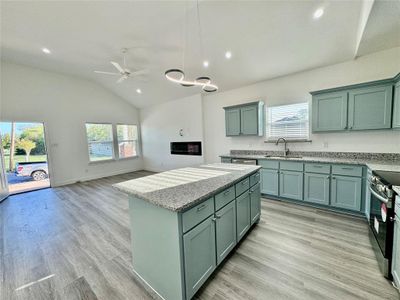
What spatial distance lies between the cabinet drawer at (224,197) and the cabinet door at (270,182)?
2017 millimetres

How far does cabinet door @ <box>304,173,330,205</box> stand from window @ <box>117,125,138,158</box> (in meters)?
6.84

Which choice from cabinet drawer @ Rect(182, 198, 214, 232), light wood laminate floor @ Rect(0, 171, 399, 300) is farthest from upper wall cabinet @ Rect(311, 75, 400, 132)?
cabinet drawer @ Rect(182, 198, 214, 232)

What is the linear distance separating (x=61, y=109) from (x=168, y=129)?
357 cm

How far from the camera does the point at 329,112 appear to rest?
127 inches

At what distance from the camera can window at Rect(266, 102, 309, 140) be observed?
3.84 m

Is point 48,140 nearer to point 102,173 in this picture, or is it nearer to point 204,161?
point 102,173

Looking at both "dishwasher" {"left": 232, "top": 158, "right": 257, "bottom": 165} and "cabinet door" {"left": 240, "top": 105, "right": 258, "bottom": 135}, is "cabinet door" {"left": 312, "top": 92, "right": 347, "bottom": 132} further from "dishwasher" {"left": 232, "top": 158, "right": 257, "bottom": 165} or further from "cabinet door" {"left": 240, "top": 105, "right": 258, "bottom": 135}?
"dishwasher" {"left": 232, "top": 158, "right": 257, "bottom": 165}

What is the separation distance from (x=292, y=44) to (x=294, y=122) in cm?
164

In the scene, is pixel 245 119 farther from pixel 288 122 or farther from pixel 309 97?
pixel 309 97

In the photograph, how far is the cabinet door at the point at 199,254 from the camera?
1.40m

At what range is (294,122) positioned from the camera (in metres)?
3.95

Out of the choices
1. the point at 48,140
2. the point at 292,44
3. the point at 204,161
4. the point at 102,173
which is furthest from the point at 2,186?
the point at 292,44

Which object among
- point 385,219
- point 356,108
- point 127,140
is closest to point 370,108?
point 356,108

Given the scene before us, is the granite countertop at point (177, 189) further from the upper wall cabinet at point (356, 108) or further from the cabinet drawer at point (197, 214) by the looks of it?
the upper wall cabinet at point (356, 108)
